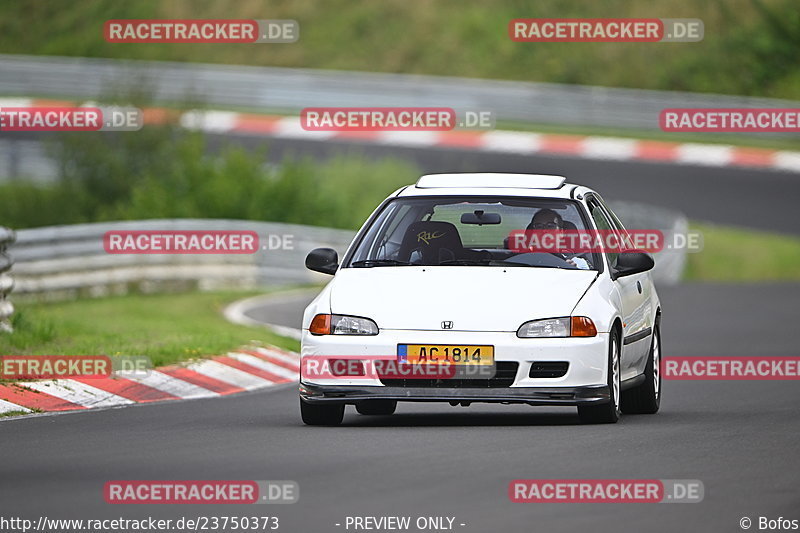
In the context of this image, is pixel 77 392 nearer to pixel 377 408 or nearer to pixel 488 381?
pixel 377 408

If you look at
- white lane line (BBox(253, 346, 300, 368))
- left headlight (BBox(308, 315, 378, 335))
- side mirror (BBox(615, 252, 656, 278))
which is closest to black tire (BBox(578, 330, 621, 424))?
side mirror (BBox(615, 252, 656, 278))

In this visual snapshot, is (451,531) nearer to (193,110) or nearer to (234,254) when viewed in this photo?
(234,254)

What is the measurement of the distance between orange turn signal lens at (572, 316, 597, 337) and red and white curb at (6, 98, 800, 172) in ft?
91.8

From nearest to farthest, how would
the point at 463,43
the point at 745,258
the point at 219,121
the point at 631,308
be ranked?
the point at 631,308 → the point at 745,258 → the point at 219,121 → the point at 463,43

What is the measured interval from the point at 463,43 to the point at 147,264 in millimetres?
25364

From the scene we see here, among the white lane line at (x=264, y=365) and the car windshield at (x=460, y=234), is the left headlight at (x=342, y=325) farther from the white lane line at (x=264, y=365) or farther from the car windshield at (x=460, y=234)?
the white lane line at (x=264, y=365)

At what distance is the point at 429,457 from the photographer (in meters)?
9.34

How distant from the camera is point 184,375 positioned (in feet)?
47.2

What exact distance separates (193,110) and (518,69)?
1665 centimetres

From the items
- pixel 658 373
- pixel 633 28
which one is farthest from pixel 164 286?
pixel 633 28

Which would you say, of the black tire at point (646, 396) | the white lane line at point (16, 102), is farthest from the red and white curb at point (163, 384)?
the white lane line at point (16, 102)

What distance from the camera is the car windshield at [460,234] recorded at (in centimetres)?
1160

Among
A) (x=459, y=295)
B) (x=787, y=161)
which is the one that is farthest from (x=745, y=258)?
(x=459, y=295)

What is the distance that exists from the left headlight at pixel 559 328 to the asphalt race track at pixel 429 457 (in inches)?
22.9
